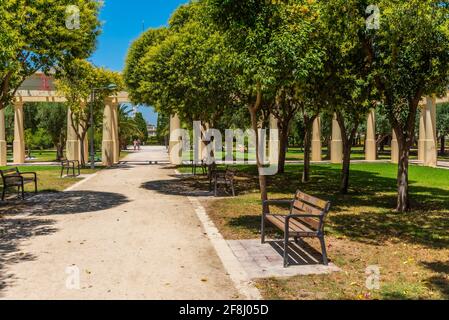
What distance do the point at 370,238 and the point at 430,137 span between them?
28130mm

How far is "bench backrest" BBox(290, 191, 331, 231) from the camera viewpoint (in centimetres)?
686

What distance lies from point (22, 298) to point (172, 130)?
2988 cm

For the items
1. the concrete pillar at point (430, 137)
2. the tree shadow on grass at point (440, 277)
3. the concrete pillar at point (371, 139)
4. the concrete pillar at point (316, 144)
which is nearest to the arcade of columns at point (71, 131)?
the concrete pillar at point (316, 144)

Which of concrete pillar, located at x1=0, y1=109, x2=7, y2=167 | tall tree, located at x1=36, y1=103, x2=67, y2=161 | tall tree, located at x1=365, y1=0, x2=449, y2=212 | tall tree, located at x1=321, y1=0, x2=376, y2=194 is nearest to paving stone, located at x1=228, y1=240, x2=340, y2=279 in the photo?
tall tree, located at x1=321, y1=0, x2=376, y2=194

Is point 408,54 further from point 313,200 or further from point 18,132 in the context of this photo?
point 18,132

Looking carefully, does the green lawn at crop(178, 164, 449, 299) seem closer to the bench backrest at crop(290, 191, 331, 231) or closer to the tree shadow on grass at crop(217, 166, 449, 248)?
the tree shadow on grass at crop(217, 166, 449, 248)

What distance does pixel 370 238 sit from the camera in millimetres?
8883

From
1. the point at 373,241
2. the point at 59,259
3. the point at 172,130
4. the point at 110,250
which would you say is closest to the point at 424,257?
the point at 373,241

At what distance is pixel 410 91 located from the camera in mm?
12023

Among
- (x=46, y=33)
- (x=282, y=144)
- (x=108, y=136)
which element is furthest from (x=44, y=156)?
(x=46, y=33)

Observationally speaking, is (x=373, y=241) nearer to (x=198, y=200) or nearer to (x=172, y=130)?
(x=198, y=200)

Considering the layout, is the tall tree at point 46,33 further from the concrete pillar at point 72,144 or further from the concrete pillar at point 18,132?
the concrete pillar at point 18,132

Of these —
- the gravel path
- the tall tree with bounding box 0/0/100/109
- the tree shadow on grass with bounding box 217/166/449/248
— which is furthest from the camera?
the tall tree with bounding box 0/0/100/109

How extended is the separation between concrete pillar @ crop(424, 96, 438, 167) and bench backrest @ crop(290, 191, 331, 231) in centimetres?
2772
